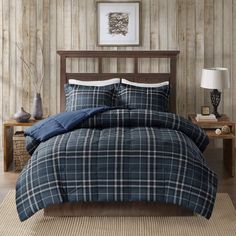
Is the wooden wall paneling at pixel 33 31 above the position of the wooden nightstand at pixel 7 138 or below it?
above

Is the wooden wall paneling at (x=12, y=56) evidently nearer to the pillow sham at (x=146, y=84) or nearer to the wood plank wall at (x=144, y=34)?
the wood plank wall at (x=144, y=34)

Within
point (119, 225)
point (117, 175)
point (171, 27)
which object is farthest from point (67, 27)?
point (119, 225)

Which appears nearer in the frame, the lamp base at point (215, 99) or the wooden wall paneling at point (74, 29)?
the lamp base at point (215, 99)

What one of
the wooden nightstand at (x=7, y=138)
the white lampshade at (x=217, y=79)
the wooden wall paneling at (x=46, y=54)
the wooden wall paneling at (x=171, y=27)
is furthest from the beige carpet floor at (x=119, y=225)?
the wooden wall paneling at (x=171, y=27)

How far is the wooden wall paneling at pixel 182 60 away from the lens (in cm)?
639

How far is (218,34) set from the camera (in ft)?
21.1

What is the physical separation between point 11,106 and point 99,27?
130 cm

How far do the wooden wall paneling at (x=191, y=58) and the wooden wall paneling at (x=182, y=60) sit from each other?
0.04m

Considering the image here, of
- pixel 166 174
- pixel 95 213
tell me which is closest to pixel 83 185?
pixel 95 213

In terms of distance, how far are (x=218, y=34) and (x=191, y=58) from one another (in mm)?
388

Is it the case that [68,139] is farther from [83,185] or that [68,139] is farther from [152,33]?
[152,33]

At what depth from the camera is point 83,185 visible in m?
4.19

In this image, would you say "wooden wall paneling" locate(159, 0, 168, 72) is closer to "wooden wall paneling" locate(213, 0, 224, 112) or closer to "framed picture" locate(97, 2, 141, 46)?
"framed picture" locate(97, 2, 141, 46)

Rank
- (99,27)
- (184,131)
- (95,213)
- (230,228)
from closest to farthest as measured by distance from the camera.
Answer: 1. (230,228)
2. (95,213)
3. (184,131)
4. (99,27)
